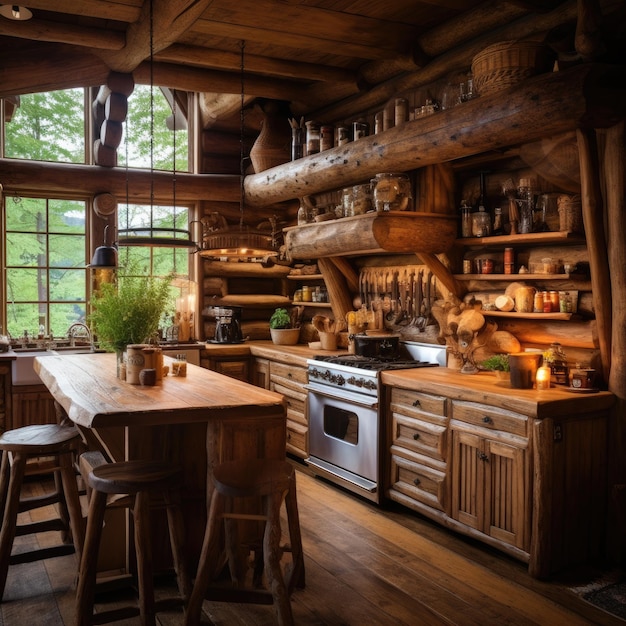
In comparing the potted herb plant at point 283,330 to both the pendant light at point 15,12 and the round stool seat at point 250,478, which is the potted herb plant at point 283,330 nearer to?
the pendant light at point 15,12

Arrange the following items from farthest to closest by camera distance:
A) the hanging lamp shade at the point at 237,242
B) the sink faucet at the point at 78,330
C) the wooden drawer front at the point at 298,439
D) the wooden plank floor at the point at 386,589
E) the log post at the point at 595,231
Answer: the sink faucet at the point at 78,330
the wooden drawer front at the point at 298,439
the hanging lamp shade at the point at 237,242
the log post at the point at 595,231
the wooden plank floor at the point at 386,589

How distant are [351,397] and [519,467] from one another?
1.56 meters

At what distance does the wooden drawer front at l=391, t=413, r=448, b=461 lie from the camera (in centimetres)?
418

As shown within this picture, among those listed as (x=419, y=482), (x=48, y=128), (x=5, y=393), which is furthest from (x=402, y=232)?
(x=48, y=128)

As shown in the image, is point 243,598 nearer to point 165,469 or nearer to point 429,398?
point 165,469

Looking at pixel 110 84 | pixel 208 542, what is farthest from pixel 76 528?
pixel 110 84

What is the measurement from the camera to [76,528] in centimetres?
330

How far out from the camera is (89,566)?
2799 millimetres

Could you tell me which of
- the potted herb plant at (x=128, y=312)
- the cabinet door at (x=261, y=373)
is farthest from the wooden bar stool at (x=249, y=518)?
the cabinet door at (x=261, y=373)

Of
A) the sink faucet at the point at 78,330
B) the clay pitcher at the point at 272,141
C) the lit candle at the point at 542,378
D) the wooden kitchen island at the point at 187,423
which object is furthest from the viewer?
the clay pitcher at the point at 272,141

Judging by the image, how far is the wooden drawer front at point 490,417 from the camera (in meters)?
3.62

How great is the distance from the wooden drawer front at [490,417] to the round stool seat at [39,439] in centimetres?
227

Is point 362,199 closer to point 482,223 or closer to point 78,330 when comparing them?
point 482,223

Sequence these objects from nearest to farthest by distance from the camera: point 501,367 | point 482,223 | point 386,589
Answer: point 386,589 → point 501,367 → point 482,223
